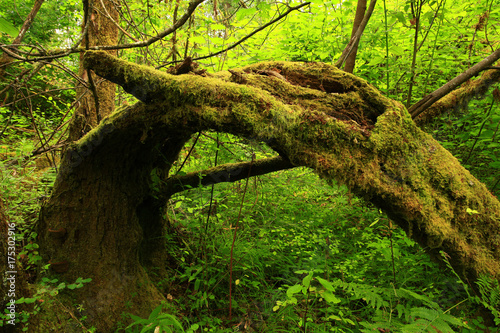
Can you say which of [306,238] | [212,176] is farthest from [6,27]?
[306,238]

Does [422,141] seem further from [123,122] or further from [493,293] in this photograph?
[123,122]

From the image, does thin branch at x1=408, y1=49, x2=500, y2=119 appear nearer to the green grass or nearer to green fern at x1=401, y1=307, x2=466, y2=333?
the green grass

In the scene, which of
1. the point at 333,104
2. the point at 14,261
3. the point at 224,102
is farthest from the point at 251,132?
the point at 14,261

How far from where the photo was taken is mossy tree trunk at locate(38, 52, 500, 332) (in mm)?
1831

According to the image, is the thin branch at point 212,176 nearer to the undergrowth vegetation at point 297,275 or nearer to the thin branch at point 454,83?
the undergrowth vegetation at point 297,275

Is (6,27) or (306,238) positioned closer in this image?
(6,27)

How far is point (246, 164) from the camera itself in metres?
2.79

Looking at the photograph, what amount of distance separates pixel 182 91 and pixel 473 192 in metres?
2.54

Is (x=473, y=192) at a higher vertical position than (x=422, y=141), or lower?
lower

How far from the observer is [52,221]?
246 centimetres

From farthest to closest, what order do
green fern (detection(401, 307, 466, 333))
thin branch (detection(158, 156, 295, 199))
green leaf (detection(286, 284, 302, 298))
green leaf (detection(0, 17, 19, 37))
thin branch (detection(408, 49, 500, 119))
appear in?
1. thin branch (detection(158, 156, 295, 199))
2. thin branch (detection(408, 49, 500, 119))
3. green leaf (detection(286, 284, 302, 298))
4. green fern (detection(401, 307, 466, 333))
5. green leaf (detection(0, 17, 19, 37))

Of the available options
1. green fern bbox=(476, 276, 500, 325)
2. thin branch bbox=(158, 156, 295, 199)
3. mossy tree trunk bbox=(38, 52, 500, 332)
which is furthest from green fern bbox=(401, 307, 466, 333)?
thin branch bbox=(158, 156, 295, 199)

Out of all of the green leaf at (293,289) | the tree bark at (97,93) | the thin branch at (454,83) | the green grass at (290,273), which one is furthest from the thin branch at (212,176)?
the thin branch at (454,83)

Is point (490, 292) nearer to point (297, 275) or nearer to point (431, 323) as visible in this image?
point (431, 323)
